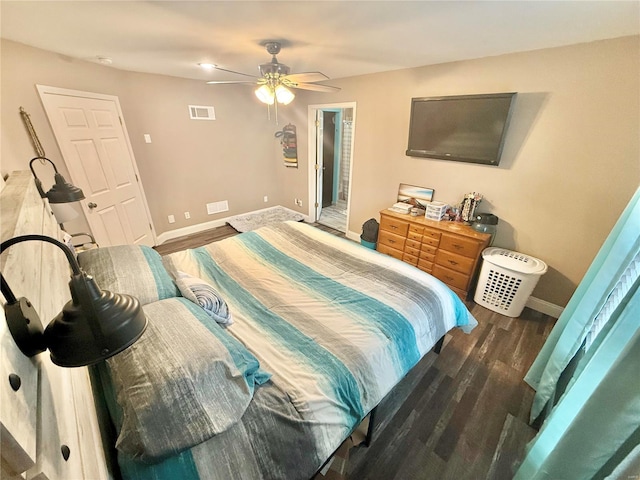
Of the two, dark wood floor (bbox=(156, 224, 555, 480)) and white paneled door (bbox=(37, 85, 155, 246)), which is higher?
white paneled door (bbox=(37, 85, 155, 246))

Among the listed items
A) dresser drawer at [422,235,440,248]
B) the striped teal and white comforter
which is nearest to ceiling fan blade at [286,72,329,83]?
the striped teal and white comforter

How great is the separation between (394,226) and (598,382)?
2.39m

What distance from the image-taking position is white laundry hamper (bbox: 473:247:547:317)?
2348 mm

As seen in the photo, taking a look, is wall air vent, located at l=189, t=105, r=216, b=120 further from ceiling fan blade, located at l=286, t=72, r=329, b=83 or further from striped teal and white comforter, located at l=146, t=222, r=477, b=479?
striped teal and white comforter, located at l=146, t=222, r=477, b=479

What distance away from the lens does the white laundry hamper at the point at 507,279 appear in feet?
7.70

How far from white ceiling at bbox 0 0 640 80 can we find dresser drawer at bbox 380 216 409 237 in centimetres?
170

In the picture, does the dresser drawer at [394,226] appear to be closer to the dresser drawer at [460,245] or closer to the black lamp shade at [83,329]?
the dresser drawer at [460,245]

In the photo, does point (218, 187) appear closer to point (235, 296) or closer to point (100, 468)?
point (235, 296)

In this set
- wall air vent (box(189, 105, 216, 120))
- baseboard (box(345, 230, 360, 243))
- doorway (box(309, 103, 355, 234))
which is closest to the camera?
wall air vent (box(189, 105, 216, 120))

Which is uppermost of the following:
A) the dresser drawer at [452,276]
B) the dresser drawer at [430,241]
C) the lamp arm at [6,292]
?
the lamp arm at [6,292]

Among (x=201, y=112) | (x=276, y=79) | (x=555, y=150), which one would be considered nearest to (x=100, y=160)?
(x=201, y=112)

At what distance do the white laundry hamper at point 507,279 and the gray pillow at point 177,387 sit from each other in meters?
2.41

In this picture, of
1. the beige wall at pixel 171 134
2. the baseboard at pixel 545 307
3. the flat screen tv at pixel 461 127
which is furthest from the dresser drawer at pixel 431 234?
the beige wall at pixel 171 134

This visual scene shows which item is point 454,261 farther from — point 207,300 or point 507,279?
point 207,300
